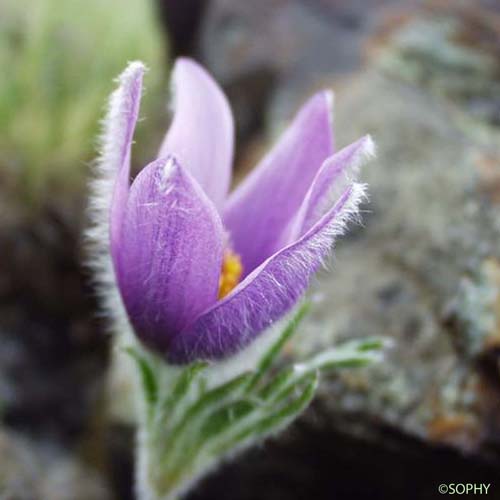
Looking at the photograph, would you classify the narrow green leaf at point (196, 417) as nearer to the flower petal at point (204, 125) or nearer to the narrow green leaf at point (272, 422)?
the narrow green leaf at point (272, 422)

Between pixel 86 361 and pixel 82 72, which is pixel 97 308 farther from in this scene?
pixel 82 72

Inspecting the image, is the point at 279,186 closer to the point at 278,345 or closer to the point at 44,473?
the point at 278,345

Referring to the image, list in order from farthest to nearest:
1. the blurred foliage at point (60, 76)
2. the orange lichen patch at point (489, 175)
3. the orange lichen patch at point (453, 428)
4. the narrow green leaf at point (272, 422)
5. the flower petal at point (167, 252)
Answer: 1. the blurred foliage at point (60, 76)
2. the orange lichen patch at point (489, 175)
3. the orange lichen patch at point (453, 428)
4. the narrow green leaf at point (272, 422)
5. the flower petal at point (167, 252)

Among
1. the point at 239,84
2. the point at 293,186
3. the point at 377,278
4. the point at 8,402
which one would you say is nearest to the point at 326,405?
the point at 377,278

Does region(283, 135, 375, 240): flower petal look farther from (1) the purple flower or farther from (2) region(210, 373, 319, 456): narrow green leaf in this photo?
(2) region(210, 373, 319, 456): narrow green leaf

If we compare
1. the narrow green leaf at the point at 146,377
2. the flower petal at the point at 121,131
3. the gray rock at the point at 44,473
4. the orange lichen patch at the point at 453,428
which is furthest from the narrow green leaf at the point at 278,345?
the gray rock at the point at 44,473

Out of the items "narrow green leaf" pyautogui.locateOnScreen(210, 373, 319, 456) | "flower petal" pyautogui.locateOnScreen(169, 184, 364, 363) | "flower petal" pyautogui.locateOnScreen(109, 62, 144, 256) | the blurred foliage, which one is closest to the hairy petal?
"flower petal" pyautogui.locateOnScreen(109, 62, 144, 256)

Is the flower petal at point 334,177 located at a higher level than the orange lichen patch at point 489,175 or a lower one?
higher
